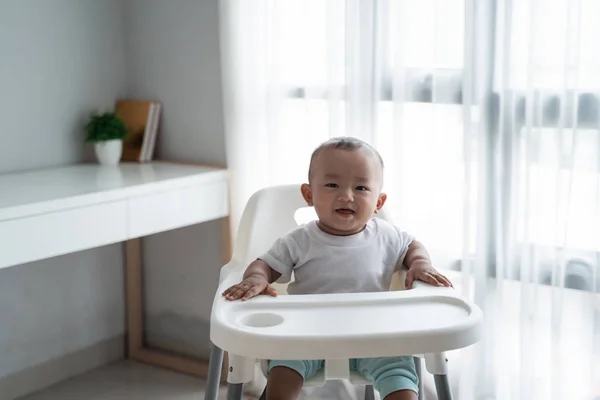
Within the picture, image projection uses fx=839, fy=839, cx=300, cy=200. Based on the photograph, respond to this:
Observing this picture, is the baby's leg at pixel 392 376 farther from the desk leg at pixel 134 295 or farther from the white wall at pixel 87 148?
the desk leg at pixel 134 295

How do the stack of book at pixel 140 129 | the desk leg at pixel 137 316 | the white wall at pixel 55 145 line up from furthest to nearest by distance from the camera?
the desk leg at pixel 137 316 < the stack of book at pixel 140 129 < the white wall at pixel 55 145

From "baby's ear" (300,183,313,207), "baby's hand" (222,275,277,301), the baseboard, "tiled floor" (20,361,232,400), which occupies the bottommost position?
"tiled floor" (20,361,232,400)

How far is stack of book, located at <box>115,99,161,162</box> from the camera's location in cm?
292

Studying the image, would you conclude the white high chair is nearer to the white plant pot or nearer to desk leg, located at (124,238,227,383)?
the white plant pot

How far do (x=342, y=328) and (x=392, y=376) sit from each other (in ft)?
0.83

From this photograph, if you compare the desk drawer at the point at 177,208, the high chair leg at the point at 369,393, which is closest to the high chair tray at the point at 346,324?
the high chair leg at the point at 369,393

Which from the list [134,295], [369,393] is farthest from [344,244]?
[134,295]

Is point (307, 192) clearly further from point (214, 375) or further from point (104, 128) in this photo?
point (104, 128)

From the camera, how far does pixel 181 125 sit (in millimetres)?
2908

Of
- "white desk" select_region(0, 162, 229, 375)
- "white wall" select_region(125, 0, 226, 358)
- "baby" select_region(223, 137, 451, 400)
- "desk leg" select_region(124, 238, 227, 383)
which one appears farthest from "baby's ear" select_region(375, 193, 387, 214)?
"desk leg" select_region(124, 238, 227, 383)

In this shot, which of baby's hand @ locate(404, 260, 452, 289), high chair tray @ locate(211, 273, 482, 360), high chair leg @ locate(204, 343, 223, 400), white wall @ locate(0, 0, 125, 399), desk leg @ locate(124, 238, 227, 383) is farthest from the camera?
desk leg @ locate(124, 238, 227, 383)

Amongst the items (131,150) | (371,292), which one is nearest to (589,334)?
(371,292)

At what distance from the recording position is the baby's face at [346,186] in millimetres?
1831

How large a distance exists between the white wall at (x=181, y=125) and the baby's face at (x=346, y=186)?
1003 mm
